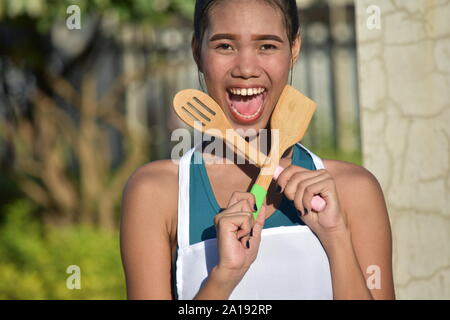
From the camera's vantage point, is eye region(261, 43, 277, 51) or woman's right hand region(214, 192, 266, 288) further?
eye region(261, 43, 277, 51)

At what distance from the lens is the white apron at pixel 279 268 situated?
4.74ft

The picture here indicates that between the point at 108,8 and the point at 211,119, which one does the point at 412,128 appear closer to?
the point at 211,119

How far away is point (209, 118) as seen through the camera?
1.45 m

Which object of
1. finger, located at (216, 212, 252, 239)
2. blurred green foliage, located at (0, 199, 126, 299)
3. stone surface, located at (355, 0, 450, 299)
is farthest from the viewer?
blurred green foliage, located at (0, 199, 126, 299)

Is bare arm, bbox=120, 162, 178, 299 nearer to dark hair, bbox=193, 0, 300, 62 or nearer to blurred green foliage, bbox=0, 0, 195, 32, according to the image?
dark hair, bbox=193, 0, 300, 62

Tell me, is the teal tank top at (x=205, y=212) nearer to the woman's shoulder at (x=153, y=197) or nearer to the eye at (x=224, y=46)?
the woman's shoulder at (x=153, y=197)

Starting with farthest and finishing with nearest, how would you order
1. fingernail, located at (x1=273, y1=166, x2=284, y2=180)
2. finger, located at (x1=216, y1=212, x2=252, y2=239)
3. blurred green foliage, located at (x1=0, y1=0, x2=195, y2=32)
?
blurred green foliage, located at (x1=0, y1=0, x2=195, y2=32), fingernail, located at (x1=273, y1=166, x2=284, y2=180), finger, located at (x1=216, y1=212, x2=252, y2=239)

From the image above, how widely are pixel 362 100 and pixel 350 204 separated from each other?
0.82m

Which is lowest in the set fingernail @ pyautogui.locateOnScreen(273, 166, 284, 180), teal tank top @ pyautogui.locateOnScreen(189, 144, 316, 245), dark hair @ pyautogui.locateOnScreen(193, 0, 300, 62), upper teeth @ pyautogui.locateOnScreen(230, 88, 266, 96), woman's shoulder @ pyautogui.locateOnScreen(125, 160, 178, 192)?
teal tank top @ pyautogui.locateOnScreen(189, 144, 316, 245)

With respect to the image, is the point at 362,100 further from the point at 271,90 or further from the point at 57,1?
the point at 57,1

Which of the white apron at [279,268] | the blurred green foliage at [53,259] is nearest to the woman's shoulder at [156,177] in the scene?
the white apron at [279,268]

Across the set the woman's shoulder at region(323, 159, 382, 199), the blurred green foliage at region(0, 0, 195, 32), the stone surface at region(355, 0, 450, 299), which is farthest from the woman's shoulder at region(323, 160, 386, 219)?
the blurred green foliage at region(0, 0, 195, 32)

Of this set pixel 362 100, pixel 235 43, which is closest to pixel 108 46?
pixel 362 100

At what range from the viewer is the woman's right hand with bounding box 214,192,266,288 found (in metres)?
1.33
